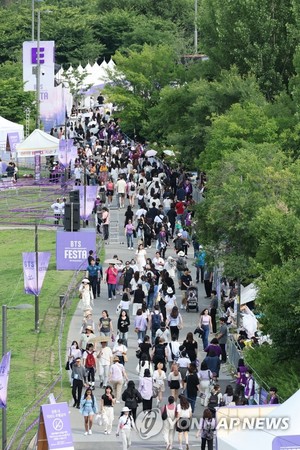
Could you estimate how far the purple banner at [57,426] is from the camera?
28594mm

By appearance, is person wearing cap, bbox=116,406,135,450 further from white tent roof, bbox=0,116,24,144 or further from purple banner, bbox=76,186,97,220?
white tent roof, bbox=0,116,24,144

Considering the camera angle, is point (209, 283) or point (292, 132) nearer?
point (209, 283)

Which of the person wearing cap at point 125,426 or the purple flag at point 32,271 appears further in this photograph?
the purple flag at point 32,271

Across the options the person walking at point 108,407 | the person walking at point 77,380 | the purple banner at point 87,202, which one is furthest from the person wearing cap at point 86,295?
the person walking at point 108,407

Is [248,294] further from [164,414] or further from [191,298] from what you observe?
[164,414]

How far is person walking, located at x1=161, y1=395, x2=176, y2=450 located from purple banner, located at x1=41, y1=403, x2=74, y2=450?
280cm

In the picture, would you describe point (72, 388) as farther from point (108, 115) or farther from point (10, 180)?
point (108, 115)

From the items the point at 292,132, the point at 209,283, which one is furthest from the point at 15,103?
the point at 209,283

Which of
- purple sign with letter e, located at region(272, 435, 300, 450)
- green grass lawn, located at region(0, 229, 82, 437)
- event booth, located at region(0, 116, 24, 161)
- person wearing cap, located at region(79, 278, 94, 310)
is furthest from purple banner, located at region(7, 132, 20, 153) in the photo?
purple sign with letter e, located at region(272, 435, 300, 450)

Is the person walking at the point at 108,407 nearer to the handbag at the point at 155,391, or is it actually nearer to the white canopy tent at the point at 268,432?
the handbag at the point at 155,391

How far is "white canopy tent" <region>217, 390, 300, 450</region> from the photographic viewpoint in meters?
24.0

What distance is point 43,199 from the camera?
66625mm

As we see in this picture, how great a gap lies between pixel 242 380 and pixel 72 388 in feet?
13.0

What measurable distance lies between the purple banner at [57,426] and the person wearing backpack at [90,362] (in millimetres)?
6770
